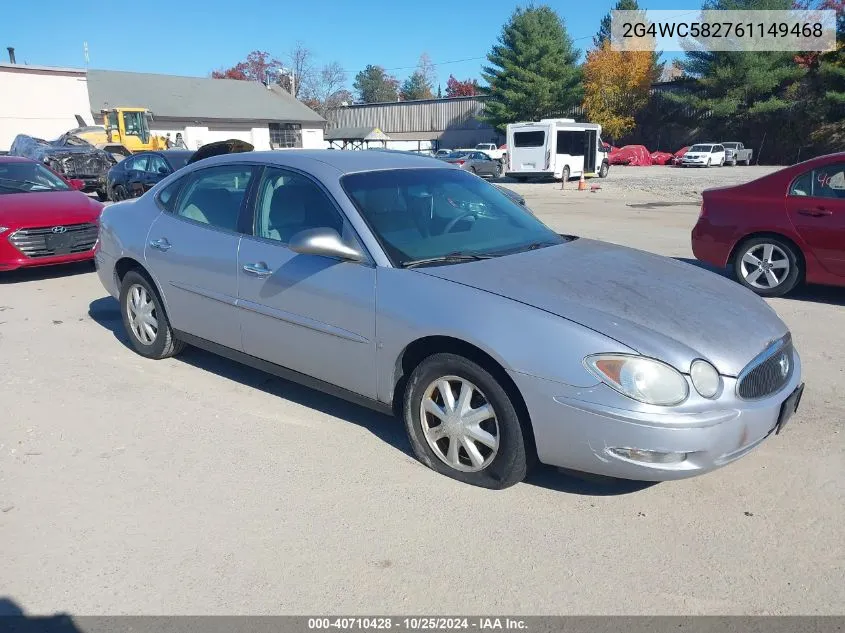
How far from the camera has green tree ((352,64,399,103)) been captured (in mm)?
130000

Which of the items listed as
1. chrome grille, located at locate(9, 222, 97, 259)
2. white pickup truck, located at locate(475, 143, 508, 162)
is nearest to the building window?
white pickup truck, located at locate(475, 143, 508, 162)

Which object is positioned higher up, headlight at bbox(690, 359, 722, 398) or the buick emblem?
headlight at bbox(690, 359, 722, 398)

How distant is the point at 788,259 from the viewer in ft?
23.5

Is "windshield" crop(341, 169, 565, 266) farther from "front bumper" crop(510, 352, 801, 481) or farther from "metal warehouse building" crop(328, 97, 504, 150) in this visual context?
"metal warehouse building" crop(328, 97, 504, 150)

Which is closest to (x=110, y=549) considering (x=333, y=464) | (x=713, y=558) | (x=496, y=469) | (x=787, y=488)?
(x=333, y=464)

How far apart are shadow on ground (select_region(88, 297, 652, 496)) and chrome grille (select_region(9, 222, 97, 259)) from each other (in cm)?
228

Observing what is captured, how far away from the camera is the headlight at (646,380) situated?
2.96 metres

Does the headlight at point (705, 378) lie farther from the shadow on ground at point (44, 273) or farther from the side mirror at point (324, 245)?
the shadow on ground at point (44, 273)

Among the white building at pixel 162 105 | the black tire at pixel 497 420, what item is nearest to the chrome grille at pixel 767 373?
the black tire at pixel 497 420

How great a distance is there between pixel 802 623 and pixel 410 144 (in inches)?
2461

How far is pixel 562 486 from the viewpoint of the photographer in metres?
3.56

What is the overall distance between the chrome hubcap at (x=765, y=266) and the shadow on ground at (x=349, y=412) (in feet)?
15.2

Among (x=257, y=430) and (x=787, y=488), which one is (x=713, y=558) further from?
(x=257, y=430)

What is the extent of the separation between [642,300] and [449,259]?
3.37 ft
